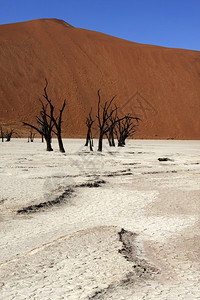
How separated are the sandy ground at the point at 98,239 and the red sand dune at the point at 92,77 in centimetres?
3852

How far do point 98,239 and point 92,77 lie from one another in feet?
191

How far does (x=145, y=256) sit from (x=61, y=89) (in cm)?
5435

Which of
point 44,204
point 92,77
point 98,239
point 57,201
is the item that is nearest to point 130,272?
point 98,239

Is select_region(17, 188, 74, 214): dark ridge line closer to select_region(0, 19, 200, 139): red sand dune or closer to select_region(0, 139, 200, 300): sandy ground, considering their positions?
select_region(0, 139, 200, 300): sandy ground

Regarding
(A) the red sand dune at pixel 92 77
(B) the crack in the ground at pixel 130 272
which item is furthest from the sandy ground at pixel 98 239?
(A) the red sand dune at pixel 92 77

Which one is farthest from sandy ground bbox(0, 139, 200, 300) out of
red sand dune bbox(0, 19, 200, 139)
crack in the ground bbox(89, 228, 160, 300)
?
red sand dune bbox(0, 19, 200, 139)

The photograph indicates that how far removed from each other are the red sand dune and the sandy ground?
38.5m

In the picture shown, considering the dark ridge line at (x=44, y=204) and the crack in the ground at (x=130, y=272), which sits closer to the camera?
the crack in the ground at (x=130, y=272)

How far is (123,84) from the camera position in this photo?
62.2m

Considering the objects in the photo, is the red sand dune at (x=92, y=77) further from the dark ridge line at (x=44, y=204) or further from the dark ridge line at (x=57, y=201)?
the dark ridge line at (x=44, y=204)

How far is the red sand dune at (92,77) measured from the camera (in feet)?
175

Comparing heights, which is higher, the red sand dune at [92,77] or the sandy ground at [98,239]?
the red sand dune at [92,77]

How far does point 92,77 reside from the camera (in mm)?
61250

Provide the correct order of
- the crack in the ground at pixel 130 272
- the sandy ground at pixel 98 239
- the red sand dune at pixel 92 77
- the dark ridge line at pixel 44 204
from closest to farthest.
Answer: the crack in the ground at pixel 130 272 → the sandy ground at pixel 98 239 → the dark ridge line at pixel 44 204 → the red sand dune at pixel 92 77
